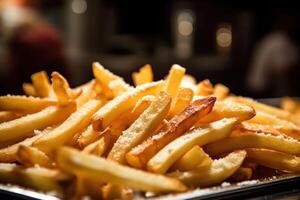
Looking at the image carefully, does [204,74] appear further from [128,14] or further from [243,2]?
[128,14]

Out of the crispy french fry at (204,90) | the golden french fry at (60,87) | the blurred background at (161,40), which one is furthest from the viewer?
the blurred background at (161,40)

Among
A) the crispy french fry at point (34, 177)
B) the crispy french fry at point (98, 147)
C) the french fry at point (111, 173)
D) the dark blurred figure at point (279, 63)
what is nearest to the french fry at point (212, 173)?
the french fry at point (111, 173)

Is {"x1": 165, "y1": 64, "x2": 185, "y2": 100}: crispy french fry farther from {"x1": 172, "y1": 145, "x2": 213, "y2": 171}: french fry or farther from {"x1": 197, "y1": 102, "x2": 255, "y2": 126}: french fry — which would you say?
{"x1": 172, "y1": 145, "x2": 213, "y2": 171}: french fry

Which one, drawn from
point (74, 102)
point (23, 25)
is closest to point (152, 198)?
point (74, 102)

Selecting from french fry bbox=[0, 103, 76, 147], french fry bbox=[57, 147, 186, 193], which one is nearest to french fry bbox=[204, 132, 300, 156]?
french fry bbox=[57, 147, 186, 193]

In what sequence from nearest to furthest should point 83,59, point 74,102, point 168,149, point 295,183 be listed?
point 168,149 < point 295,183 < point 74,102 < point 83,59

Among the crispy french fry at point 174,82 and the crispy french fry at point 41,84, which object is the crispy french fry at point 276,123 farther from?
the crispy french fry at point 41,84
